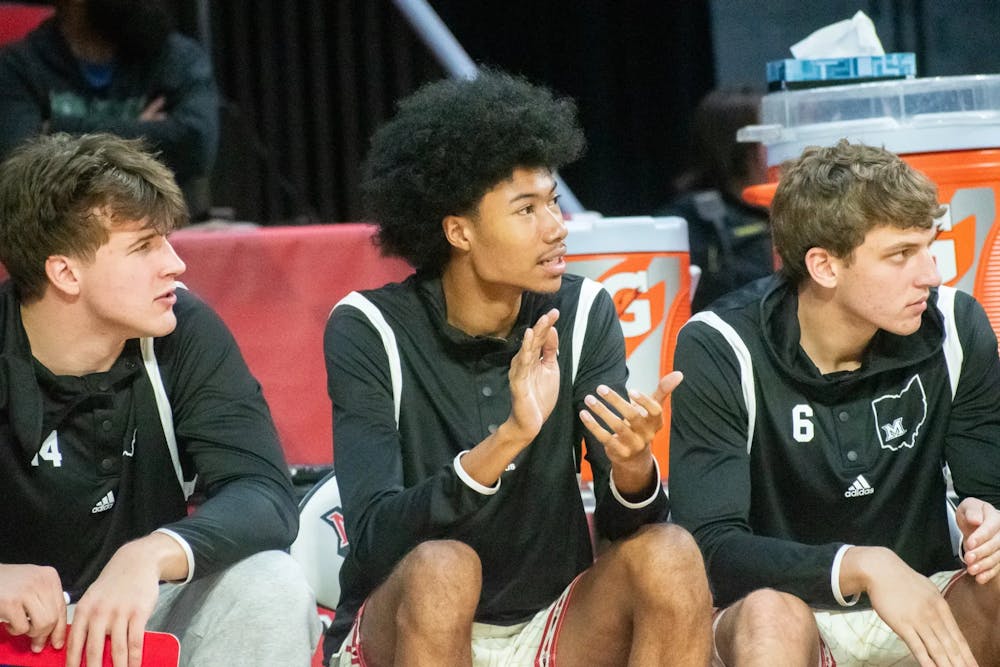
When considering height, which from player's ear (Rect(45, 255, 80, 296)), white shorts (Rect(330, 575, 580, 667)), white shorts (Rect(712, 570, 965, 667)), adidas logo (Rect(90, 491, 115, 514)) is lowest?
white shorts (Rect(712, 570, 965, 667))

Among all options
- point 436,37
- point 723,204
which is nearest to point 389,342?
point 723,204

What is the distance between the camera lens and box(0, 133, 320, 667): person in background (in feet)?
8.52

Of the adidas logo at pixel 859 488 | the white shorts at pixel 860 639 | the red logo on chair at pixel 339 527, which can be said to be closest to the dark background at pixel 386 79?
the red logo on chair at pixel 339 527

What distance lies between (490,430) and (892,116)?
1.29 meters

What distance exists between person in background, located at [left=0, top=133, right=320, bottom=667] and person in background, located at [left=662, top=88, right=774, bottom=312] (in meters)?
2.19

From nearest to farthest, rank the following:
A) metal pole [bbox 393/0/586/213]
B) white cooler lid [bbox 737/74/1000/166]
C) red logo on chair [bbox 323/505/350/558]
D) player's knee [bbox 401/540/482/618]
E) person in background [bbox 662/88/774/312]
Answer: player's knee [bbox 401/540/482/618]
red logo on chair [bbox 323/505/350/558]
white cooler lid [bbox 737/74/1000/166]
person in background [bbox 662/88/774/312]
metal pole [bbox 393/0/586/213]

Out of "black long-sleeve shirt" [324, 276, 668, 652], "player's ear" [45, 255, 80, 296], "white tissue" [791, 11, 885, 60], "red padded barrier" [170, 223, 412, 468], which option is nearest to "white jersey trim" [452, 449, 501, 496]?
"black long-sleeve shirt" [324, 276, 668, 652]

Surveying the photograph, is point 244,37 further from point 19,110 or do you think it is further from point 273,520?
point 273,520

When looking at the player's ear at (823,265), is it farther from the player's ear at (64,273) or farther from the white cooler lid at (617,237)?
the player's ear at (64,273)

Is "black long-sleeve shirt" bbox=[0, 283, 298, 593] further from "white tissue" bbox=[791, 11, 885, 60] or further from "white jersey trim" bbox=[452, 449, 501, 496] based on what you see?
"white tissue" bbox=[791, 11, 885, 60]

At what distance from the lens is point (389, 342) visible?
276 cm

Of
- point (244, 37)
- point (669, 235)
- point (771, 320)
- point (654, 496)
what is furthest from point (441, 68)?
point (654, 496)

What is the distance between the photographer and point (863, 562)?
2.48 metres

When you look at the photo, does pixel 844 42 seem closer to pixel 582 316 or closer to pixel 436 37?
pixel 582 316
